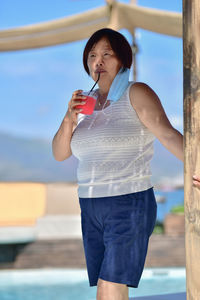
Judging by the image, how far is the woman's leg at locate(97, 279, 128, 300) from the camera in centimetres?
147

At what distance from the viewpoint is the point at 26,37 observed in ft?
20.3

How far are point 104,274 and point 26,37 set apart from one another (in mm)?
5193

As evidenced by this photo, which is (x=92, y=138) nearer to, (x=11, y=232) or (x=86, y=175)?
(x=86, y=175)

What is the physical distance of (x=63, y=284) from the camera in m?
5.09

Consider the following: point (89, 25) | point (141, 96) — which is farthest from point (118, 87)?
point (89, 25)

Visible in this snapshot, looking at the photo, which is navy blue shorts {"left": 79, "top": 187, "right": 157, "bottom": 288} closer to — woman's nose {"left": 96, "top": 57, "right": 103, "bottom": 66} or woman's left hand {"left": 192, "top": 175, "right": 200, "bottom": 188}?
woman's left hand {"left": 192, "top": 175, "right": 200, "bottom": 188}

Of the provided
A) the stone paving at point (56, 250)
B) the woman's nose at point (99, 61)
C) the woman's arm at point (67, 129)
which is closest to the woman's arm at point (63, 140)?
the woman's arm at point (67, 129)

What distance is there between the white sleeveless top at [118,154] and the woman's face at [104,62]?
105 millimetres

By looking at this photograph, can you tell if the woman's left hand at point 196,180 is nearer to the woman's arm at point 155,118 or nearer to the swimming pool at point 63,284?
the woman's arm at point 155,118

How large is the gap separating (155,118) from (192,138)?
176mm

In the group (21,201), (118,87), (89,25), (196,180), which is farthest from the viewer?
(21,201)

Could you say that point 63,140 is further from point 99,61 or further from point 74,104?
point 99,61

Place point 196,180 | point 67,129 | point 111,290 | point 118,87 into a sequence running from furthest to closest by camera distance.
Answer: point 67,129 → point 118,87 → point 111,290 → point 196,180

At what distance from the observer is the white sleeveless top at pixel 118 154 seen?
1536 mm
